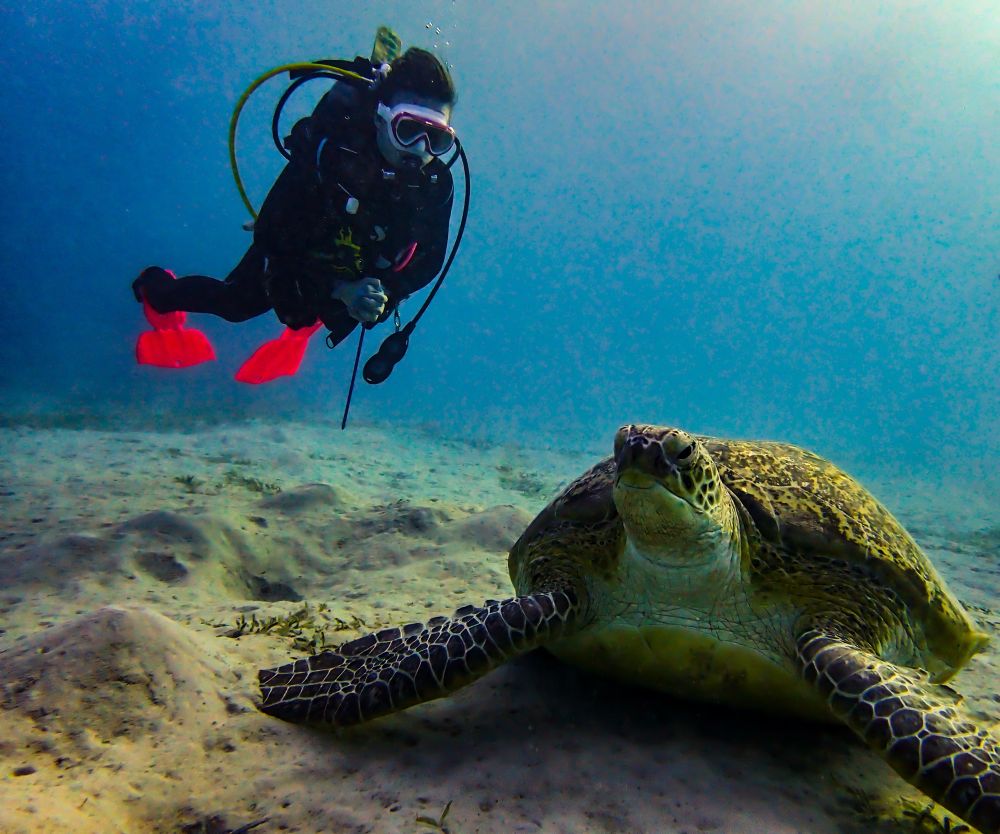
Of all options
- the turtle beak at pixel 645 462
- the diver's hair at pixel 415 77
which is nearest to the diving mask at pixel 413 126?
the diver's hair at pixel 415 77

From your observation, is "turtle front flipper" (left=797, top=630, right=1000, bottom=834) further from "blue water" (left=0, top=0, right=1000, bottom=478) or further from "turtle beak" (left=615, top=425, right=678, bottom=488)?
"blue water" (left=0, top=0, right=1000, bottom=478)

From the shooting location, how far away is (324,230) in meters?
5.93

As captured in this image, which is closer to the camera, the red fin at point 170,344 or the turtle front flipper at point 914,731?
the turtle front flipper at point 914,731

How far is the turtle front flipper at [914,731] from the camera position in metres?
1.50

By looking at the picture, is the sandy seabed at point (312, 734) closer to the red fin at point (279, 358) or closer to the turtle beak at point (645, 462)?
the turtle beak at point (645, 462)

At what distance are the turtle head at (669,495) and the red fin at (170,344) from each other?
658 centimetres

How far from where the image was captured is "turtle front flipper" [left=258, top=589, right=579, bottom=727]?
2.04 m

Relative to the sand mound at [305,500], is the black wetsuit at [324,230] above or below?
above

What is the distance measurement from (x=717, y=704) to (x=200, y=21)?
76.1 meters

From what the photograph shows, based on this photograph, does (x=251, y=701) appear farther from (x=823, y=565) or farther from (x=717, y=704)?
(x=823, y=565)

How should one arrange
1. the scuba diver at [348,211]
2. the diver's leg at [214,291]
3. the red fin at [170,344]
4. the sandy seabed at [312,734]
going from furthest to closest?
1. the red fin at [170,344]
2. the diver's leg at [214,291]
3. the scuba diver at [348,211]
4. the sandy seabed at [312,734]

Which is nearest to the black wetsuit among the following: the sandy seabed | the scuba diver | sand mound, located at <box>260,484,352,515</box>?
the scuba diver

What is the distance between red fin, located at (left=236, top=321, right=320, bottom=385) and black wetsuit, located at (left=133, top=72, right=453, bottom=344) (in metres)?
1.04

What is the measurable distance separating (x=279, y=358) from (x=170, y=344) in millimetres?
1350
